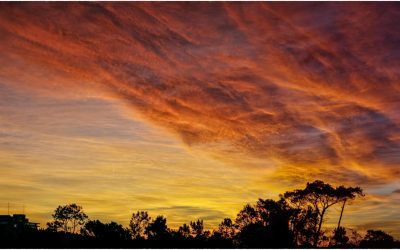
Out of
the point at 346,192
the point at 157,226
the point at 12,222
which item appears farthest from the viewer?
the point at 157,226

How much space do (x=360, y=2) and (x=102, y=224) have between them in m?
63.6

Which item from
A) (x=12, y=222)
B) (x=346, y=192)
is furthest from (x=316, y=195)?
(x=12, y=222)

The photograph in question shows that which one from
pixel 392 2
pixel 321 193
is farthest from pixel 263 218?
pixel 392 2

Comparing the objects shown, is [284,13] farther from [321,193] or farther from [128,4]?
[321,193]

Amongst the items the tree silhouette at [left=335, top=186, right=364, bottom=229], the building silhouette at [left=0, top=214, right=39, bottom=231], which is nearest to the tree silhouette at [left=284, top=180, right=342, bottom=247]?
the tree silhouette at [left=335, top=186, right=364, bottom=229]

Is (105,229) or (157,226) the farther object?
(157,226)

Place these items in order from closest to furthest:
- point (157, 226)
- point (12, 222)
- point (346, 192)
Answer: point (12, 222), point (346, 192), point (157, 226)

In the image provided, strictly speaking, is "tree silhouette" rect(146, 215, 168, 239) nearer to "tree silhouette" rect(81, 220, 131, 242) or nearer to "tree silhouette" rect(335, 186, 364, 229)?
"tree silhouette" rect(81, 220, 131, 242)

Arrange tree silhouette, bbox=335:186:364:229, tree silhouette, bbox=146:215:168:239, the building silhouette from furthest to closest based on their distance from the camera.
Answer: tree silhouette, bbox=146:215:168:239 → tree silhouette, bbox=335:186:364:229 → the building silhouette

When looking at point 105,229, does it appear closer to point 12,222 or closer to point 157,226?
point 157,226

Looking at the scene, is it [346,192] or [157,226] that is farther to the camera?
[157,226]

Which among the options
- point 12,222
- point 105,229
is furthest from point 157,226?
point 12,222

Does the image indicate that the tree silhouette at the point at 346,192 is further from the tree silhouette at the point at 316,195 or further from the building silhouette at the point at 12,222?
the building silhouette at the point at 12,222

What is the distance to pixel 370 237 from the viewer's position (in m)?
116
